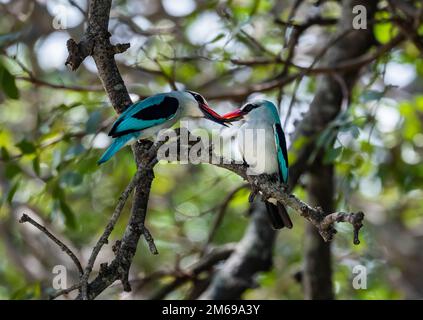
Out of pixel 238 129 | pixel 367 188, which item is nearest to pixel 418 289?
pixel 367 188

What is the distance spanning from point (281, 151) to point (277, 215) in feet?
1.47

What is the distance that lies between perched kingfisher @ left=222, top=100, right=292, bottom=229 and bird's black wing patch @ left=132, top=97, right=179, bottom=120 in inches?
24.4

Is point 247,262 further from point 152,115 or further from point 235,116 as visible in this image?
point 152,115

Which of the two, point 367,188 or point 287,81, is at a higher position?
point 287,81

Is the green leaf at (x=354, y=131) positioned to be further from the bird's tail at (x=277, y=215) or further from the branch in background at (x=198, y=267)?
the branch in background at (x=198, y=267)

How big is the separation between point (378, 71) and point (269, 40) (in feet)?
7.30

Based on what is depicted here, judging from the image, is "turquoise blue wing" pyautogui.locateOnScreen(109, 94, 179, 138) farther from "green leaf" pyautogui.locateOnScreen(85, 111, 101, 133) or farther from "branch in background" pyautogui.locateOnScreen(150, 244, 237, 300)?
"branch in background" pyautogui.locateOnScreen(150, 244, 237, 300)

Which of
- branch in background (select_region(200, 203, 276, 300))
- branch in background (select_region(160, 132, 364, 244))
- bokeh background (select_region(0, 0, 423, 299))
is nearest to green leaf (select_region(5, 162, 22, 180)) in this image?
bokeh background (select_region(0, 0, 423, 299))

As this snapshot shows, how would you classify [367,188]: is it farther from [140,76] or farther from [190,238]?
[140,76]

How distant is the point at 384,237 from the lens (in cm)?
981

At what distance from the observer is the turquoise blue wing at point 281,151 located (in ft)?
15.1

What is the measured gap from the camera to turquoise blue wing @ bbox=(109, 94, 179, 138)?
3.76 metres

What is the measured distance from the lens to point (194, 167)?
9484 millimetres
